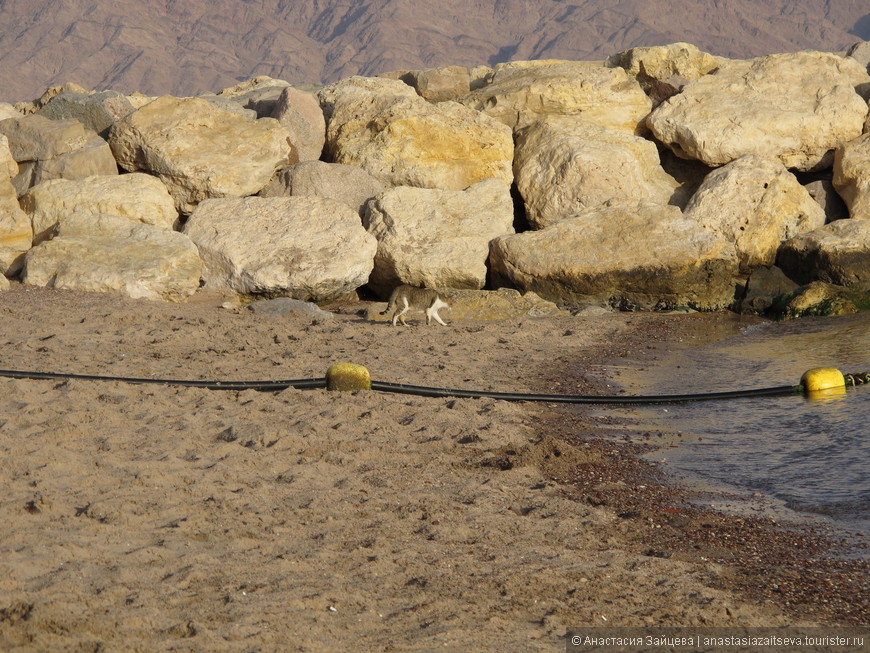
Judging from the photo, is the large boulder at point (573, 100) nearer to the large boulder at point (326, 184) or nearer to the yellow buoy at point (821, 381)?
the large boulder at point (326, 184)

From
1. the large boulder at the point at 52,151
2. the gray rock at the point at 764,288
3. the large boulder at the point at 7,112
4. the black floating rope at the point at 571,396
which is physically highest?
the large boulder at the point at 7,112

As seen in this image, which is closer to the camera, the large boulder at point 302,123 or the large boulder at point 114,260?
the large boulder at point 114,260

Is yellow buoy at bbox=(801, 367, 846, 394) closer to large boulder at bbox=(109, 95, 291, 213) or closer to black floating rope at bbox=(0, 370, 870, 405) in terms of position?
black floating rope at bbox=(0, 370, 870, 405)

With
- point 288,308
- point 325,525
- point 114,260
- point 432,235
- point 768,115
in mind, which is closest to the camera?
point 325,525

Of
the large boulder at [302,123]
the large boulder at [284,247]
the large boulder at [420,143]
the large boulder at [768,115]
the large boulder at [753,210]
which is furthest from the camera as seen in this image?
the large boulder at [768,115]

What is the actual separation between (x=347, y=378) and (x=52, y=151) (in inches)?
397

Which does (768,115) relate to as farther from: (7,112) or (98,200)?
(7,112)

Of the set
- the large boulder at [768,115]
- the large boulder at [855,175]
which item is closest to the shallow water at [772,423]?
the large boulder at [855,175]

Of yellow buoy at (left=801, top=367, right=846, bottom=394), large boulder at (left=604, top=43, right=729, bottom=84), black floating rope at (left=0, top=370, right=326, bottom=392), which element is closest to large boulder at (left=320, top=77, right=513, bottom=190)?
large boulder at (left=604, top=43, right=729, bottom=84)

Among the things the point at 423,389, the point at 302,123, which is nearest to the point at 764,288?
the point at 302,123

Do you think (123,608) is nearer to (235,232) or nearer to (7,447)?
(7,447)

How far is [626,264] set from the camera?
1448cm

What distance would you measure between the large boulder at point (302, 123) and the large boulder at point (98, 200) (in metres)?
2.69

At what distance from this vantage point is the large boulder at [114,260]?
12.9 metres
